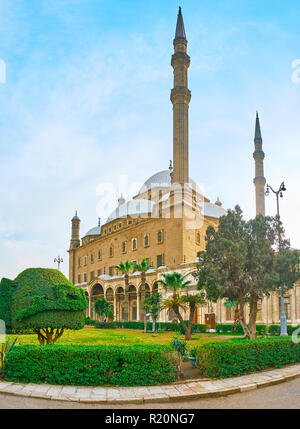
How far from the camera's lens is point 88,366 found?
9406 mm

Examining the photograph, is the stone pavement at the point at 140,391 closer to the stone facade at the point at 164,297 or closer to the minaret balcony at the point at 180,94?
the stone facade at the point at 164,297

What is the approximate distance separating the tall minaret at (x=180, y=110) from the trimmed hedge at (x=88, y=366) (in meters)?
35.4

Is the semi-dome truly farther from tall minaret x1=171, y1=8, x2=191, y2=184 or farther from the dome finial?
the dome finial

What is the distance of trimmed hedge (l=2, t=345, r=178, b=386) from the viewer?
30.5ft

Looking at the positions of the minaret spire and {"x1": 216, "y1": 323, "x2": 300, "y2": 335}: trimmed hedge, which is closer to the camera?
{"x1": 216, "y1": 323, "x2": 300, "y2": 335}: trimmed hedge

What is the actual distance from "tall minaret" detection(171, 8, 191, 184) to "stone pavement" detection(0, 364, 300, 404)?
3534cm

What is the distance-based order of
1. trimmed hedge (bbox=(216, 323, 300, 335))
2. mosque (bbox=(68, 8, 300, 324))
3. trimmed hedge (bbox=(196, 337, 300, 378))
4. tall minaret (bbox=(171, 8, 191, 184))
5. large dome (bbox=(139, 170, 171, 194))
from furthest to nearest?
large dome (bbox=(139, 170, 171, 194)) < tall minaret (bbox=(171, 8, 191, 184)) < mosque (bbox=(68, 8, 300, 324)) < trimmed hedge (bbox=(216, 323, 300, 335)) < trimmed hedge (bbox=(196, 337, 300, 378))

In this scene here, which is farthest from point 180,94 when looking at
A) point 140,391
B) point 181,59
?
point 140,391

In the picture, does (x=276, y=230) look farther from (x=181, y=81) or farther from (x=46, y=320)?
(x=181, y=81)

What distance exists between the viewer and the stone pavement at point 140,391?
26.8 ft

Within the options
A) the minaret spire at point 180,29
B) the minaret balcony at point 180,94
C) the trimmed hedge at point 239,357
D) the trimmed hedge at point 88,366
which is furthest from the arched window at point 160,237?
the trimmed hedge at point 88,366

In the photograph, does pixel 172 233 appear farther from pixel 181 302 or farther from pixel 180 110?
pixel 181 302

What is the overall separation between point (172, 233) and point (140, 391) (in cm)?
3738

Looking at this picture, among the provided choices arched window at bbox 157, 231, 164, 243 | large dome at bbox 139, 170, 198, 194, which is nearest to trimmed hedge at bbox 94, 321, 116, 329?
arched window at bbox 157, 231, 164, 243
